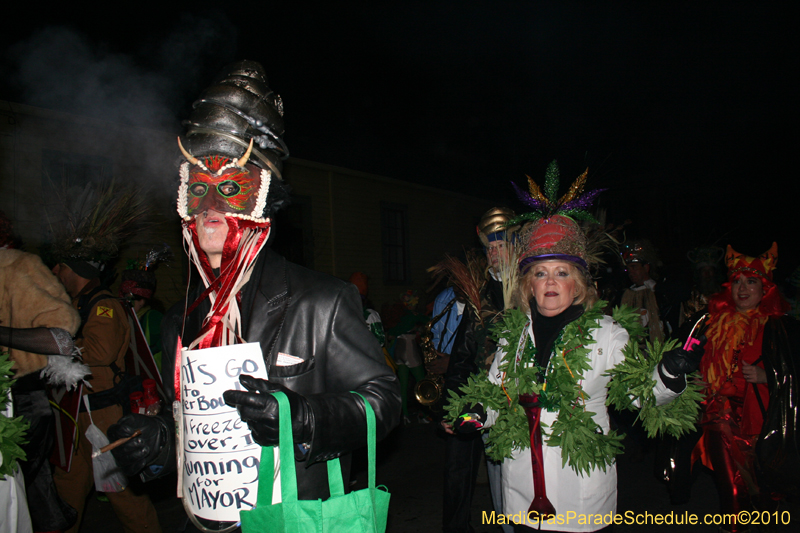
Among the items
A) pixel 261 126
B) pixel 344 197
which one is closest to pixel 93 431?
pixel 261 126

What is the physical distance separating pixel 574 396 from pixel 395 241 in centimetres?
1277

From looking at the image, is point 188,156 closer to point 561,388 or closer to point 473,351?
point 561,388

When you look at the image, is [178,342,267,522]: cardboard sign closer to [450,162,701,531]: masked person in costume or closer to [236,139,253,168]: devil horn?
[236,139,253,168]: devil horn

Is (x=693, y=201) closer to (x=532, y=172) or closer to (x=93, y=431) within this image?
(x=532, y=172)

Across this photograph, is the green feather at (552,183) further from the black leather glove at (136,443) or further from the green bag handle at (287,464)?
the black leather glove at (136,443)

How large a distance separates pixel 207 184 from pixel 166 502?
4.44 metres

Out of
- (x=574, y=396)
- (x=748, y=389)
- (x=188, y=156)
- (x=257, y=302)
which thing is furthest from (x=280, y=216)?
(x=748, y=389)

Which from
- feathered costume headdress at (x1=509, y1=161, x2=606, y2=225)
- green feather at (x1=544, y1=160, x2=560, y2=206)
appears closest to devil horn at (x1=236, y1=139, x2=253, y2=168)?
feathered costume headdress at (x1=509, y1=161, x2=606, y2=225)

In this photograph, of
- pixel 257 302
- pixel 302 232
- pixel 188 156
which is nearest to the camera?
pixel 257 302

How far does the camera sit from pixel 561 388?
2816 mm

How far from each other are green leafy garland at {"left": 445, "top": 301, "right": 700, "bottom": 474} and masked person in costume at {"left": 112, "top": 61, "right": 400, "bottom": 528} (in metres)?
1.26

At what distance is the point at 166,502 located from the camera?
5.26 meters

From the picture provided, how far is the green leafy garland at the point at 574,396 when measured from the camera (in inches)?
105

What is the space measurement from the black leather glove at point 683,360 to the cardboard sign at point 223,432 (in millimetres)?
1894
